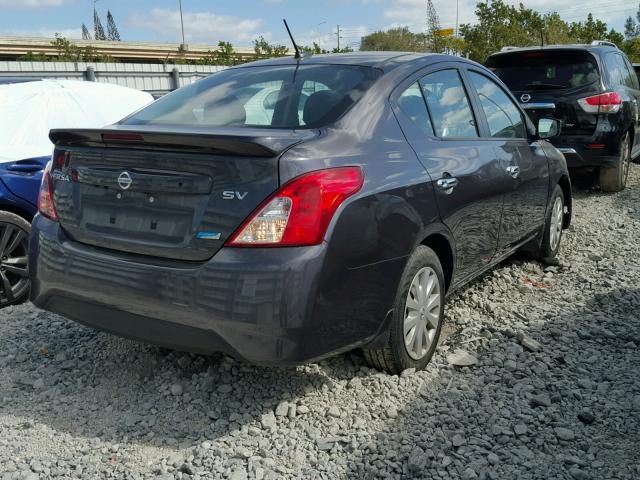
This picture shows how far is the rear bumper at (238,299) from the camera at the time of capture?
2.66 metres

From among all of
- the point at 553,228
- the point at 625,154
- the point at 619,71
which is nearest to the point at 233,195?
the point at 553,228

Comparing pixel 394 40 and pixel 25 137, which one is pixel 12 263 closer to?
pixel 25 137

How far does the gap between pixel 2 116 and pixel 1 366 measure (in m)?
2.33

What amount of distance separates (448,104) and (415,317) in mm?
1354

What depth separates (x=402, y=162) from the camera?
3242 mm

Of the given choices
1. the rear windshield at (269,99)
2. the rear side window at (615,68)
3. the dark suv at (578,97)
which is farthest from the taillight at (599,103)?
the rear windshield at (269,99)

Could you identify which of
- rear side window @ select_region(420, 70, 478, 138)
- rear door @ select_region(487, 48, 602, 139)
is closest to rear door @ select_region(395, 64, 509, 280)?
rear side window @ select_region(420, 70, 478, 138)

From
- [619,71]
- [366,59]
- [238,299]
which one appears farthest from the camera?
[619,71]

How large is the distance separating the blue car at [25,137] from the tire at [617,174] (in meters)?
6.00

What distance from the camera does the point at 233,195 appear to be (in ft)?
8.87

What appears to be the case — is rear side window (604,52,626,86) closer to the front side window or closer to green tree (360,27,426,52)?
the front side window

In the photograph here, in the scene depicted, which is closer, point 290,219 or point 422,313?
point 290,219

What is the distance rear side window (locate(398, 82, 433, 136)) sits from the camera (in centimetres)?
349

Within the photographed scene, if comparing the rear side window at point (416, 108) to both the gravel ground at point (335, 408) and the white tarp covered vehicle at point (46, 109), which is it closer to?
the gravel ground at point (335, 408)
